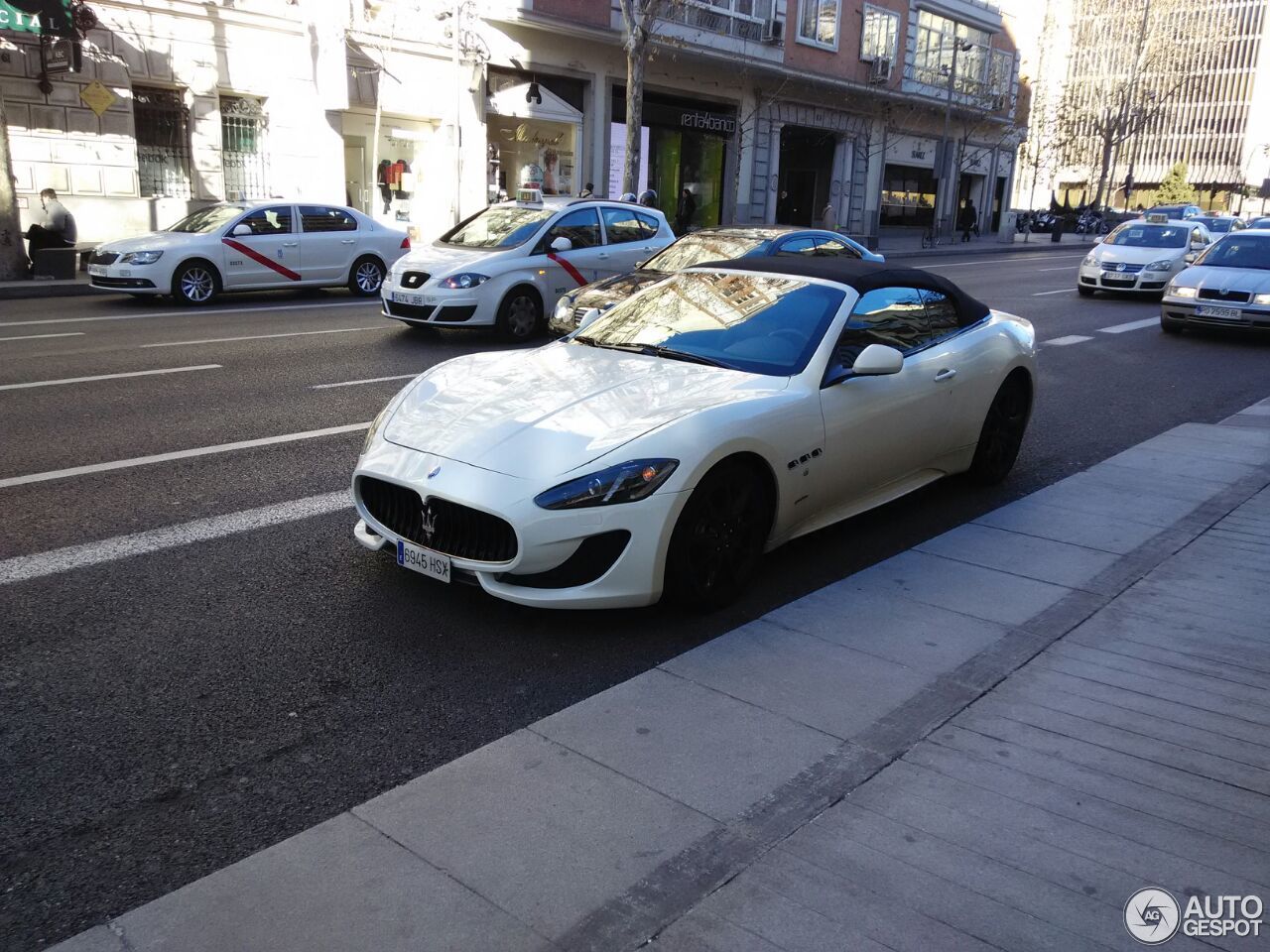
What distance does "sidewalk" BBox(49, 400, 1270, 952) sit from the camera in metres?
2.67

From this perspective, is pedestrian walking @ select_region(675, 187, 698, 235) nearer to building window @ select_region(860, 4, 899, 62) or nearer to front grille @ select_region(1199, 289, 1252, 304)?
building window @ select_region(860, 4, 899, 62)

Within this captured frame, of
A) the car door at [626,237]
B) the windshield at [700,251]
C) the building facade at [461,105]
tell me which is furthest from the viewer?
the building facade at [461,105]

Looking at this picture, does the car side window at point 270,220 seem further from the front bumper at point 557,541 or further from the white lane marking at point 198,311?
the front bumper at point 557,541

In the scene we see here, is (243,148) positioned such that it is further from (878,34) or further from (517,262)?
(878,34)

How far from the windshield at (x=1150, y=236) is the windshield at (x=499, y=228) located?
12687mm

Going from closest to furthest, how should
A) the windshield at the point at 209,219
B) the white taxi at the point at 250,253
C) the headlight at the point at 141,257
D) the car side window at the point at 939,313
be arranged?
the car side window at the point at 939,313 → the headlight at the point at 141,257 → the white taxi at the point at 250,253 → the windshield at the point at 209,219

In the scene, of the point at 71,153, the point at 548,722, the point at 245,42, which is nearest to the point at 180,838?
the point at 548,722

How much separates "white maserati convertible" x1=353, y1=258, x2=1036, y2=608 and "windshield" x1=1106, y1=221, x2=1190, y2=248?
1573cm

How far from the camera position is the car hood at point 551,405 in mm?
4340

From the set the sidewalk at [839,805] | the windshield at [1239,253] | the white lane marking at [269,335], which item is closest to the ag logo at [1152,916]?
the sidewalk at [839,805]

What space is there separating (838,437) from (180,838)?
3.35 m

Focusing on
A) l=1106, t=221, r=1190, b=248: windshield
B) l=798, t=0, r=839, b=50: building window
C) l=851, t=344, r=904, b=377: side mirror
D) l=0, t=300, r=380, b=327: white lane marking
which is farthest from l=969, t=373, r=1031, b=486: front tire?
l=798, t=0, r=839, b=50: building window

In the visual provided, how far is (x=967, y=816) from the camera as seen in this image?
3152mm

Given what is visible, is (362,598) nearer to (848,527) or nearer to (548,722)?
(548,722)
